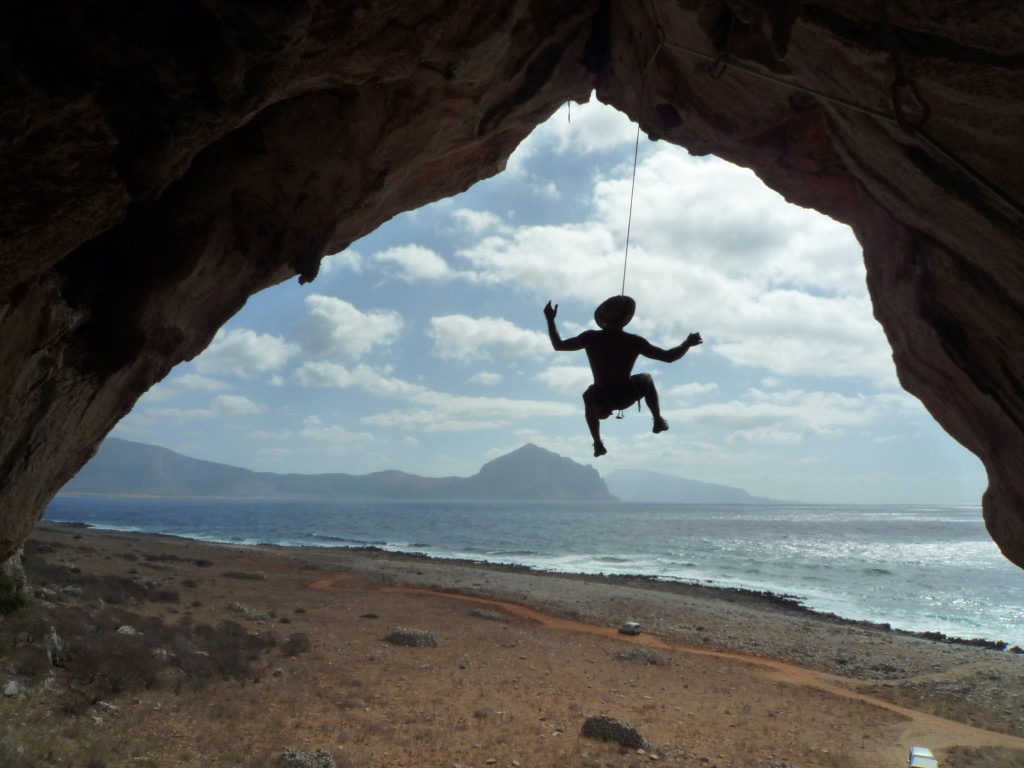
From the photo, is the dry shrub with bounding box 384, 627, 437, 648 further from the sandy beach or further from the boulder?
the boulder

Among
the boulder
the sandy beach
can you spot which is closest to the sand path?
the sandy beach

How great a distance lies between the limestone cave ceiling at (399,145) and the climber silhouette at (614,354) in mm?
2398

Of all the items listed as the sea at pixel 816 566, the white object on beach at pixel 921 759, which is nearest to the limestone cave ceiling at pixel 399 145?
the white object on beach at pixel 921 759

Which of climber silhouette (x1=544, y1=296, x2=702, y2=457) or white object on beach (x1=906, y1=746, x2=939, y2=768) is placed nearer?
climber silhouette (x1=544, y1=296, x2=702, y2=457)

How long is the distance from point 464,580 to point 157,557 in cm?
1623

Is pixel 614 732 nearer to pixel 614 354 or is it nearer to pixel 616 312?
pixel 614 354

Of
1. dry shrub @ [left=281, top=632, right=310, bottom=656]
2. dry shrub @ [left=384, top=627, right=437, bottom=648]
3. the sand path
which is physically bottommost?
the sand path

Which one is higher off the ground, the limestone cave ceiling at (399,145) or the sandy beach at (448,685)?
the limestone cave ceiling at (399,145)

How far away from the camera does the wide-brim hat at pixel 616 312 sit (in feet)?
20.4

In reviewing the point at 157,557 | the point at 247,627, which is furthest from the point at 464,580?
the point at 247,627

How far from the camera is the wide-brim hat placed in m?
6.21

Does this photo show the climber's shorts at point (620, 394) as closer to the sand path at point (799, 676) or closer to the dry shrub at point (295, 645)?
the sand path at point (799, 676)

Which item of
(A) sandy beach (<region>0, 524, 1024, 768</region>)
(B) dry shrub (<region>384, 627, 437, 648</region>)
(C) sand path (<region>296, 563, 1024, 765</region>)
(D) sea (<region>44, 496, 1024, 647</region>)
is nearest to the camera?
(A) sandy beach (<region>0, 524, 1024, 768</region>)

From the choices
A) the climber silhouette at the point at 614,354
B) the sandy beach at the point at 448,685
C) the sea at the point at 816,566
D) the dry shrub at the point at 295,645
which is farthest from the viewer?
the sea at the point at 816,566
